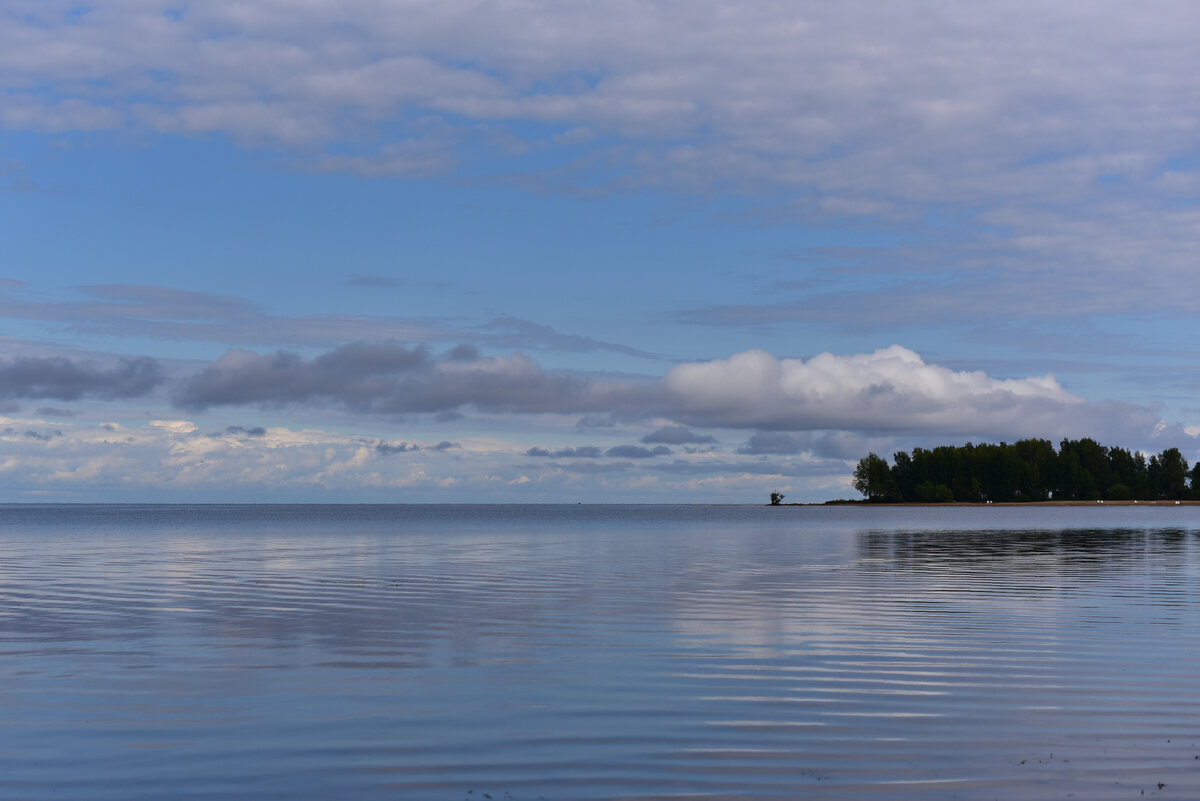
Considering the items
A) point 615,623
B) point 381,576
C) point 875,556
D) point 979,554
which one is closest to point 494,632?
point 615,623

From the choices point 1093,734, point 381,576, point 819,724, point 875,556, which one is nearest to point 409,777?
point 819,724

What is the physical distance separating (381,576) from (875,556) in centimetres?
2814

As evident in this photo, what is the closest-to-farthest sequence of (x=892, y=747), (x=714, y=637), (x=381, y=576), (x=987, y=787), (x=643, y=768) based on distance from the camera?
1. (x=987, y=787)
2. (x=643, y=768)
3. (x=892, y=747)
4. (x=714, y=637)
5. (x=381, y=576)

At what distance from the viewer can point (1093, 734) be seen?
13938mm

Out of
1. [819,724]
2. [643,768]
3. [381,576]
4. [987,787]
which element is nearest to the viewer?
[987,787]

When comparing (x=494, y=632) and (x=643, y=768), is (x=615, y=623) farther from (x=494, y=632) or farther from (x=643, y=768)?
(x=643, y=768)

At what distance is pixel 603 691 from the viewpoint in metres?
17.2

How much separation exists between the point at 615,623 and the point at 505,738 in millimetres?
12609

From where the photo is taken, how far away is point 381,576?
144ft

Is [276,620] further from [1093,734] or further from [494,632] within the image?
[1093,734]

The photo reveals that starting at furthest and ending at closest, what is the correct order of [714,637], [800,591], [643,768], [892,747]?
[800,591], [714,637], [892,747], [643,768]

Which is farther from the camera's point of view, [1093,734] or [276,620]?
[276,620]

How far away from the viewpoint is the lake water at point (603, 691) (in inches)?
475

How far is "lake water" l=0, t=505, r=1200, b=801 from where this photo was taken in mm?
12062
